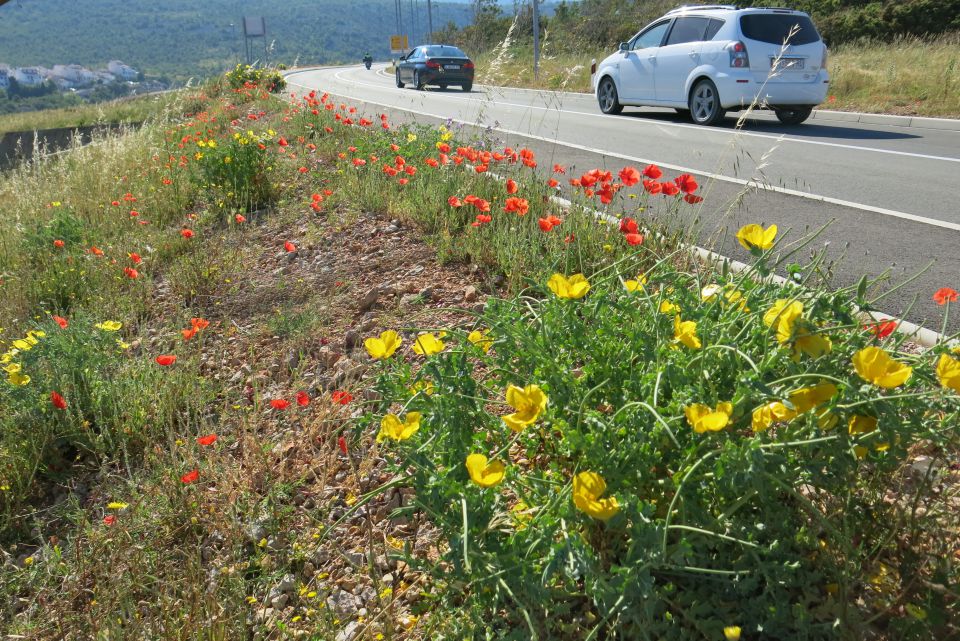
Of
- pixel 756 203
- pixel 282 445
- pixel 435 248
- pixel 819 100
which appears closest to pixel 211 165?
pixel 435 248

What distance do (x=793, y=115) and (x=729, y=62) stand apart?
6.71 ft

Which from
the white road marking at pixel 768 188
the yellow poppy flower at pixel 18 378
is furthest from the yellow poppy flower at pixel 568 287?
the yellow poppy flower at pixel 18 378

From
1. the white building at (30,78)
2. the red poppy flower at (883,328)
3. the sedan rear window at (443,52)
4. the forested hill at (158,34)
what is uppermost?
the forested hill at (158,34)

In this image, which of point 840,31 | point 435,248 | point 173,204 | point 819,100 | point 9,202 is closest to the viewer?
point 435,248

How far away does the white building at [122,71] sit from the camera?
8225 centimetres

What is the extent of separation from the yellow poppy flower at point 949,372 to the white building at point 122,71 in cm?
9246

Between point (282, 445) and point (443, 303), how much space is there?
1.13 metres

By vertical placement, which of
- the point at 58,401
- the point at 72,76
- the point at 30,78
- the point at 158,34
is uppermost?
the point at 158,34

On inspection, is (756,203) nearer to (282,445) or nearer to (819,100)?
(282,445)

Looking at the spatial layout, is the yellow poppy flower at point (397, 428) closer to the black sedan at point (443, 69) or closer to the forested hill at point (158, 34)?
the black sedan at point (443, 69)

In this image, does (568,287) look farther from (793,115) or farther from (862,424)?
(793,115)

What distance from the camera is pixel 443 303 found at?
141 inches

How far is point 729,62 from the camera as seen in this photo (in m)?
10.5

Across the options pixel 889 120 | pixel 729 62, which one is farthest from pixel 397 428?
pixel 889 120
